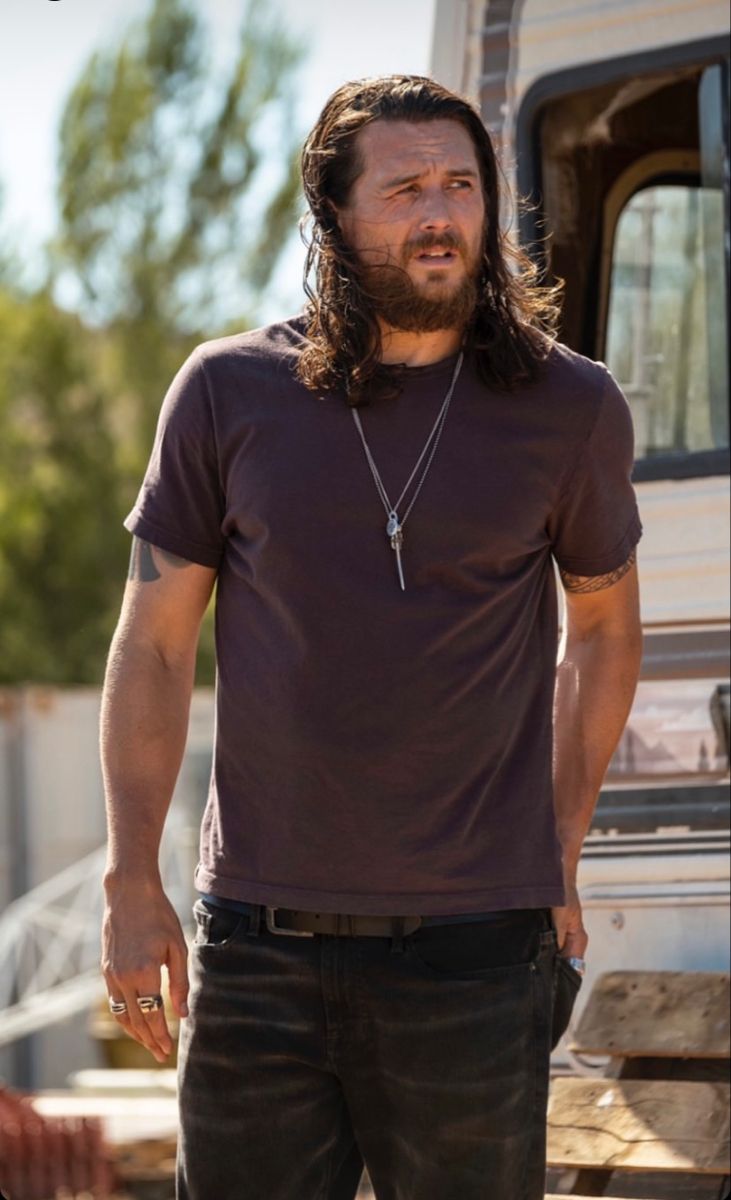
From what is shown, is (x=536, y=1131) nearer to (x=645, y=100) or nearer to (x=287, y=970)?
(x=287, y=970)

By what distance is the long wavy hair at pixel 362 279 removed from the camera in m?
2.59

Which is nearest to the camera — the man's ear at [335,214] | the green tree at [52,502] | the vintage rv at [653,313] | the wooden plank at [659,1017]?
the man's ear at [335,214]

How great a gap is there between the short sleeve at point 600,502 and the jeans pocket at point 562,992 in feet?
1.83

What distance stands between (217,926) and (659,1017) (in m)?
1.56

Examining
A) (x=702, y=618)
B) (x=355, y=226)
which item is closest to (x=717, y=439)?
(x=702, y=618)

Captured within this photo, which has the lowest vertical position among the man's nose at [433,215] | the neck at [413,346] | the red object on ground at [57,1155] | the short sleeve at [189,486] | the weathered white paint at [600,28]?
the red object on ground at [57,1155]

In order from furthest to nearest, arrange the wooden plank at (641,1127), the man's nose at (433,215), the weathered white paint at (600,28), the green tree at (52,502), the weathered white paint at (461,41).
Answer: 1. the green tree at (52,502)
2. the weathered white paint at (461,41)
3. the weathered white paint at (600,28)
4. the wooden plank at (641,1127)
5. the man's nose at (433,215)

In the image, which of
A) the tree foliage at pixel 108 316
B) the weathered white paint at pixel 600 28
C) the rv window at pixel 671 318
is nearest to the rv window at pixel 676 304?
the rv window at pixel 671 318

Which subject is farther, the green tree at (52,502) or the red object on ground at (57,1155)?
the green tree at (52,502)

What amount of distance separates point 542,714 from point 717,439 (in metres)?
1.78

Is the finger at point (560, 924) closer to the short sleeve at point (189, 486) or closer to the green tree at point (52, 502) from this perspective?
the short sleeve at point (189, 486)

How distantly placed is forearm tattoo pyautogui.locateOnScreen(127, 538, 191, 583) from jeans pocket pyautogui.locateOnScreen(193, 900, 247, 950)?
455 millimetres

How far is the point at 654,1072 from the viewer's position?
4016mm

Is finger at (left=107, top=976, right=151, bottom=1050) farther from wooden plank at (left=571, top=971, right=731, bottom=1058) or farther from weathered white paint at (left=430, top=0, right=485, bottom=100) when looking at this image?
weathered white paint at (left=430, top=0, right=485, bottom=100)
